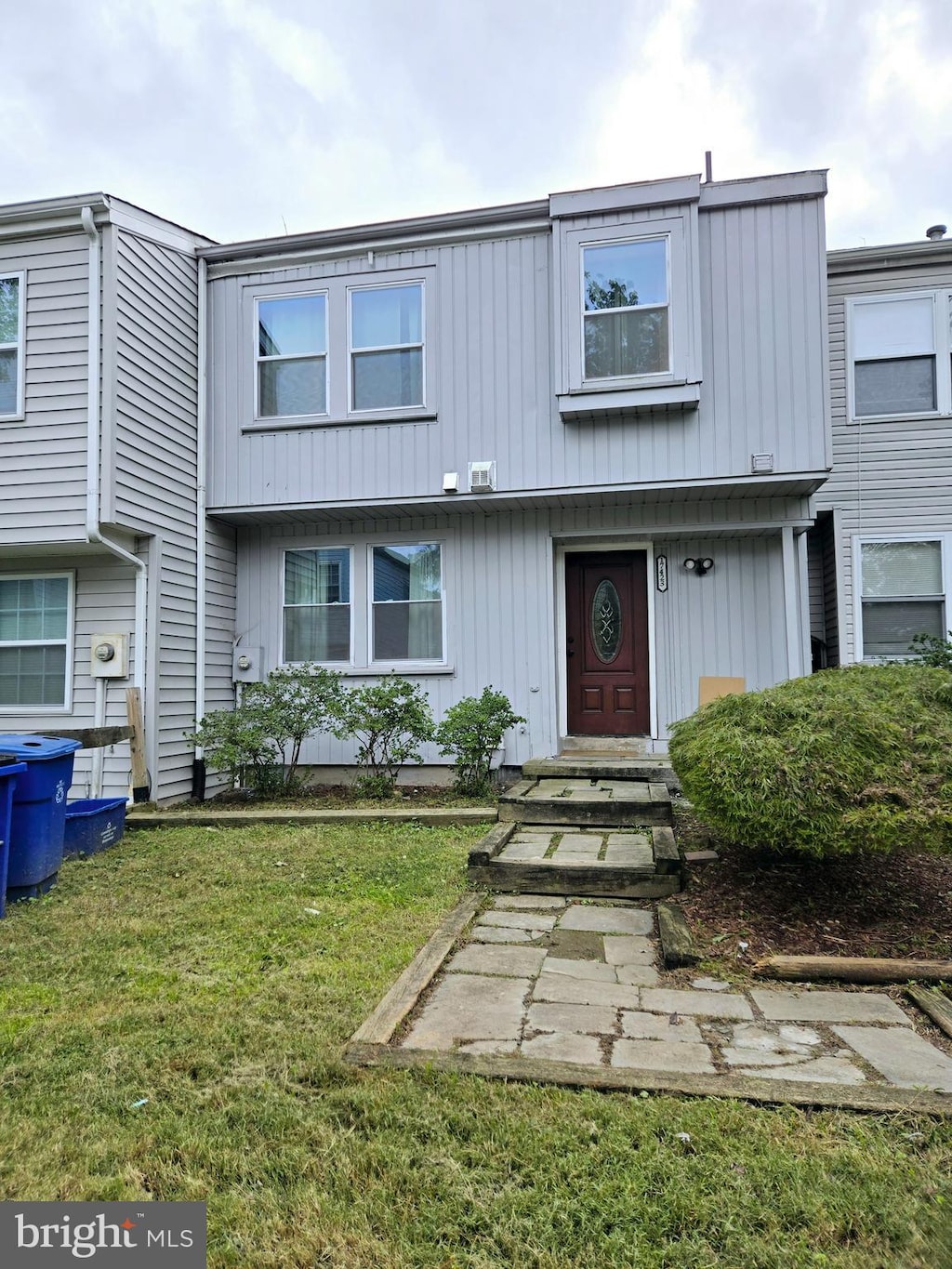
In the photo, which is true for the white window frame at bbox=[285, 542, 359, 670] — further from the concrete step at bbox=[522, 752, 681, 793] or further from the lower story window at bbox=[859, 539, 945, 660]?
the lower story window at bbox=[859, 539, 945, 660]

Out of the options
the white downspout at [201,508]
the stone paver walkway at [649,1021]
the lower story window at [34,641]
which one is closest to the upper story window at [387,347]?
the white downspout at [201,508]

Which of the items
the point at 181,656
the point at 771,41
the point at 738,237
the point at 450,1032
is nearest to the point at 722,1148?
the point at 450,1032

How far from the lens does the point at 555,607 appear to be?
26.6 feet

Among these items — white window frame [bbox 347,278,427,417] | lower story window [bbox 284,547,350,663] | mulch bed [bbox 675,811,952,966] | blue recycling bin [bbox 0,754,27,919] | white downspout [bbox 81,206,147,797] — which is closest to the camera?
mulch bed [bbox 675,811,952,966]

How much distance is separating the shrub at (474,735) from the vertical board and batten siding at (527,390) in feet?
7.22

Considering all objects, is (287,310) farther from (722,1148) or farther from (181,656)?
(722,1148)

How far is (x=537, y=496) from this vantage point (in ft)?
24.8

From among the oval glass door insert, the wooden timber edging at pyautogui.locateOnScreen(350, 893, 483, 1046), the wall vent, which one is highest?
the wall vent

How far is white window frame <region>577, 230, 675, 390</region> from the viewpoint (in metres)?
7.20

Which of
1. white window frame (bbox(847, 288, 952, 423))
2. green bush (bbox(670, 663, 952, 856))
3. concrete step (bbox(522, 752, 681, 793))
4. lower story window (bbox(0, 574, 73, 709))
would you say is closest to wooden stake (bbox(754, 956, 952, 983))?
green bush (bbox(670, 663, 952, 856))

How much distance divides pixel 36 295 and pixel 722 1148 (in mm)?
8290

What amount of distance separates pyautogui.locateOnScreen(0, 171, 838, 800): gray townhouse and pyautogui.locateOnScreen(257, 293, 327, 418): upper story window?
0.03 metres

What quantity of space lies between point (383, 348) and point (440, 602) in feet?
9.04

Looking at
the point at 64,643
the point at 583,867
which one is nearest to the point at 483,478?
the point at 583,867
